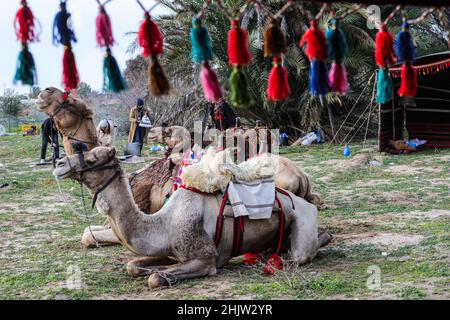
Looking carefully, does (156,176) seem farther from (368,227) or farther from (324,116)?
(324,116)

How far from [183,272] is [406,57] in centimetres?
293

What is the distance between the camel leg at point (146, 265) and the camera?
561 cm

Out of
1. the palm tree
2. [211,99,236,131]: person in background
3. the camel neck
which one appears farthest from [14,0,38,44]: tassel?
the palm tree

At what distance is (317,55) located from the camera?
10.4 ft

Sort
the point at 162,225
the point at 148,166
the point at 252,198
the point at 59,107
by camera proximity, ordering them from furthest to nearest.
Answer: the point at 59,107
the point at 148,166
the point at 252,198
the point at 162,225

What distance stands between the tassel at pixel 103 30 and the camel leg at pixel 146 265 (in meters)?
2.86

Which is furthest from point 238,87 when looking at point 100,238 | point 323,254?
point 100,238

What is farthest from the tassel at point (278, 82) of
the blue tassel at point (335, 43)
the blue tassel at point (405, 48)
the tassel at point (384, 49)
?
the blue tassel at point (405, 48)

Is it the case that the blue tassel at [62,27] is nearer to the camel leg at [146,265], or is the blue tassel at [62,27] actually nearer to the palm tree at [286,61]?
the camel leg at [146,265]

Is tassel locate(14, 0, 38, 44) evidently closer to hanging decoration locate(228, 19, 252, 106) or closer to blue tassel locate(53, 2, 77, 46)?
blue tassel locate(53, 2, 77, 46)

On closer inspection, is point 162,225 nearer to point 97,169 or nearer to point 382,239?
point 97,169

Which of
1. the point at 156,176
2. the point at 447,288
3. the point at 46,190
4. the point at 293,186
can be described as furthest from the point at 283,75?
the point at 46,190

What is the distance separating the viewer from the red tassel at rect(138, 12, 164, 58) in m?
3.20
